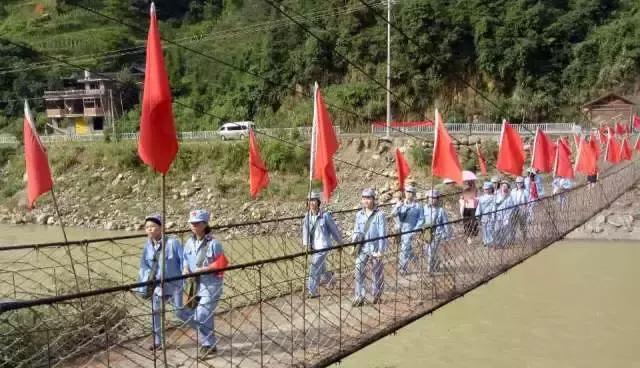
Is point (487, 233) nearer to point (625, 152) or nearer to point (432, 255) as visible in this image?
point (432, 255)

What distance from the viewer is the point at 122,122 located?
26578mm

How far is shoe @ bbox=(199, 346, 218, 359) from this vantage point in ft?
11.7

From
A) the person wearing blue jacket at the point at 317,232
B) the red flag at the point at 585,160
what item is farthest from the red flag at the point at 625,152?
the person wearing blue jacket at the point at 317,232

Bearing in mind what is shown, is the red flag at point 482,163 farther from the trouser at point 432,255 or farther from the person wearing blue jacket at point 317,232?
the person wearing blue jacket at point 317,232

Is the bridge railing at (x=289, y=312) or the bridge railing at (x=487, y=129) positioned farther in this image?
the bridge railing at (x=487, y=129)

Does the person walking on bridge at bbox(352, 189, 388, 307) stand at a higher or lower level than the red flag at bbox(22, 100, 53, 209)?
lower

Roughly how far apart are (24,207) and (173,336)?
685 inches

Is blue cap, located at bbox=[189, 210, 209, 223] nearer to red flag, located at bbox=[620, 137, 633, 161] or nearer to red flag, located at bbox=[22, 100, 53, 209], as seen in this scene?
red flag, located at bbox=[22, 100, 53, 209]

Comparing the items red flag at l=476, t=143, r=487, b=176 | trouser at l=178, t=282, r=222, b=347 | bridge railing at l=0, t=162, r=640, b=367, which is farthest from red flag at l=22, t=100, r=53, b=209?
red flag at l=476, t=143, r=487, b=176

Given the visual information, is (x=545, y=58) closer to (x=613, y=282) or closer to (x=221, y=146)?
(x=221, y=146)

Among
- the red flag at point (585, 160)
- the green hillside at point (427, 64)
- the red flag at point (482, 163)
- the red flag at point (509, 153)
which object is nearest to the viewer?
the red flag at point (509, 153)

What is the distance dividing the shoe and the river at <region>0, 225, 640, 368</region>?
347 cm

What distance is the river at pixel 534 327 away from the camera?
698 cm

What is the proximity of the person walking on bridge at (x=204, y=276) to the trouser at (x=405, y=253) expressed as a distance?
192 centimetres
